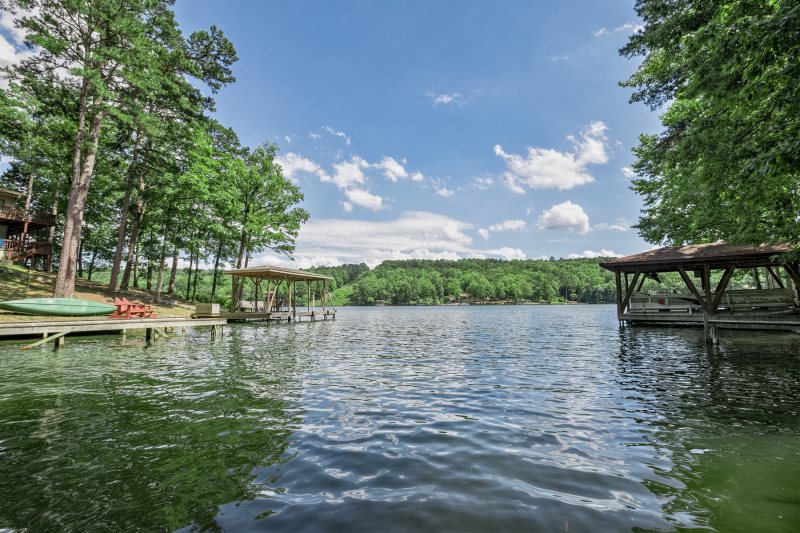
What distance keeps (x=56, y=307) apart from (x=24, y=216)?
2511 cm

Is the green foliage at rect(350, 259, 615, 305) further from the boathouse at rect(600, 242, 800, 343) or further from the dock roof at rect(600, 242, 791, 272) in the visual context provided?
the dock roof at rect(600, 242, 791, 272)

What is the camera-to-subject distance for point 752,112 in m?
10.2

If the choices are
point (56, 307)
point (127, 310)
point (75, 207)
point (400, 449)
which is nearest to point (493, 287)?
point (127, 310)

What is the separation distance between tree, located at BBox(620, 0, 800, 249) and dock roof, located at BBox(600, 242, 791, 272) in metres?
1.38

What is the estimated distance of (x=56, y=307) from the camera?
52.4 feet

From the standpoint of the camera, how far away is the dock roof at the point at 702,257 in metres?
17.5

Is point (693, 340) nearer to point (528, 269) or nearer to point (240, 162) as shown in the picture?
point (240, 162)

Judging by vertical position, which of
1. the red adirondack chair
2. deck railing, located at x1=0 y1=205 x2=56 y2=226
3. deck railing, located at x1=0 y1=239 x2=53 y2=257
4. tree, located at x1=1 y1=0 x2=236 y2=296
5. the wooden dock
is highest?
tree, located at x1=1 y1=0 x2=236 y2=296

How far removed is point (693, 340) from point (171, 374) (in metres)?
21.4

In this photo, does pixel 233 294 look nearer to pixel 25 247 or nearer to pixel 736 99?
pixel 25 247

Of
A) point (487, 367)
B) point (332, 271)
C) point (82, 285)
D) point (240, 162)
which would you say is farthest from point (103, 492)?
point (332, 271)

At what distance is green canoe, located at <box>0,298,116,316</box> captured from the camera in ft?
49.1

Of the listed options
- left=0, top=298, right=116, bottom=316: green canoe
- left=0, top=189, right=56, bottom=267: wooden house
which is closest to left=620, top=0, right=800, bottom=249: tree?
left=0, top=298, right=116, bottom=316: green canoe

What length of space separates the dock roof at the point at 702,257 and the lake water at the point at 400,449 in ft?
29.8
